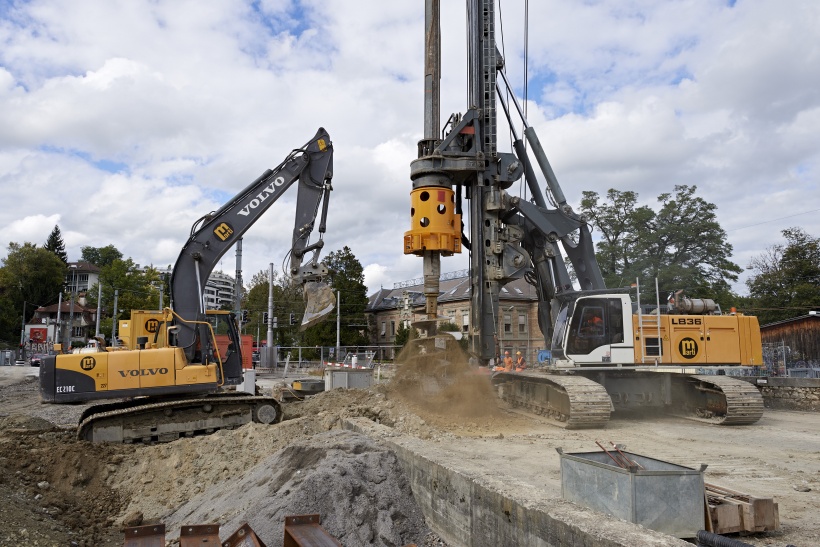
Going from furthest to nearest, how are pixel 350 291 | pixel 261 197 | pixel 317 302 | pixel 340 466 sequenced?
pixel 350 291
pixel 261 197
pixel 317 302
pixel 340 466

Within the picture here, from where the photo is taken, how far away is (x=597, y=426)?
12.5 meters

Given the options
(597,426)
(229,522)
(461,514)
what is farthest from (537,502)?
(597,426)

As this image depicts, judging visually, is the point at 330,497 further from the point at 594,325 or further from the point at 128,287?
the point at 128,287

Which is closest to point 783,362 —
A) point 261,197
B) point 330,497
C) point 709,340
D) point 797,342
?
point 797,342

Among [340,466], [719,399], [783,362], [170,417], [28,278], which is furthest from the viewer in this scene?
[28,278]

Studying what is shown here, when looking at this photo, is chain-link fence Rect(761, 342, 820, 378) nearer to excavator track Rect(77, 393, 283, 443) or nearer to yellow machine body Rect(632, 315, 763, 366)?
yellow machine body Rect(632, 315, 763, 366)

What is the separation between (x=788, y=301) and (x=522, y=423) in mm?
35512

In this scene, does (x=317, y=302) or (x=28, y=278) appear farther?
(x=28, y=278)

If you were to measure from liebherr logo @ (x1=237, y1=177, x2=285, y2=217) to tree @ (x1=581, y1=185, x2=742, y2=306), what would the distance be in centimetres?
2684

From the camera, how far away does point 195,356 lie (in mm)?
12359

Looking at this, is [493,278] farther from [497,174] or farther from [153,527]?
[153,527]

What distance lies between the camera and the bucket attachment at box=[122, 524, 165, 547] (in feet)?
14.2

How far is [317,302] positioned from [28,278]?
82732 mm

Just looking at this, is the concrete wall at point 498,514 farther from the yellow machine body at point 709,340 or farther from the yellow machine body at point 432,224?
the yellow machine body at point 709,340
